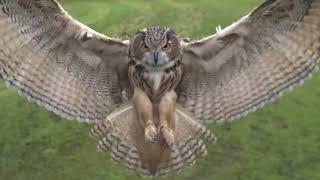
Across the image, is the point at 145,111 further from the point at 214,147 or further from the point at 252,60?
the point at 214,147

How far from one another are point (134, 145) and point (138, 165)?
20 centimetres

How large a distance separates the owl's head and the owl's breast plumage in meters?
0.08

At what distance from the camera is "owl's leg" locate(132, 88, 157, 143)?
7383 millimetres

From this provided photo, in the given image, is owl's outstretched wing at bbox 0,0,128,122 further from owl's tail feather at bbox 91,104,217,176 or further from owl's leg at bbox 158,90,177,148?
owl's leg at bbox 158,90,177,148

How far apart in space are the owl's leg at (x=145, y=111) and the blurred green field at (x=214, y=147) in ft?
4.98

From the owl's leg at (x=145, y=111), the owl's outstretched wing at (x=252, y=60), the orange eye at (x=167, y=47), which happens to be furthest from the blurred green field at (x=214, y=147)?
the orange eye at (x=167, y=47)

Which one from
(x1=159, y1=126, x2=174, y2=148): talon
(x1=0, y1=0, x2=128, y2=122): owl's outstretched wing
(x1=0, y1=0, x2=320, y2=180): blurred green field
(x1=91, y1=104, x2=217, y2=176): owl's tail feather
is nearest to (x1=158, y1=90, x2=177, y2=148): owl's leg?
(x1=159, y1=126, x2=174, y2=148): talon

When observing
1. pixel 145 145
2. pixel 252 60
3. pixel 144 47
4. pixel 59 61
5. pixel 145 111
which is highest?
pixel 144 47

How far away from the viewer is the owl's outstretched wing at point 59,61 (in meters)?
7.24

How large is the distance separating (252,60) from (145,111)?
→ 1064 millimetres

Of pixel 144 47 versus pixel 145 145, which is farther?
pixel 145 145

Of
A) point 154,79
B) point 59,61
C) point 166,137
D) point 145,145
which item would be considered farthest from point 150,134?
point 59,61

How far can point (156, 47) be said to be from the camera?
7102 millimetres

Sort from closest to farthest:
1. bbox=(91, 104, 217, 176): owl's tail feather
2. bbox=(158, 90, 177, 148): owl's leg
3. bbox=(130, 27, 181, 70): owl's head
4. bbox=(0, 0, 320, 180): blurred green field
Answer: bbox=(130, 27, 181, 70): owl's head → bbox=(158, 90, 177, 148): owl's leg → bbox=(91, 104, 217, 176): owl's tail feather → bbox=(0, 0, 320, 180): blurred green field
